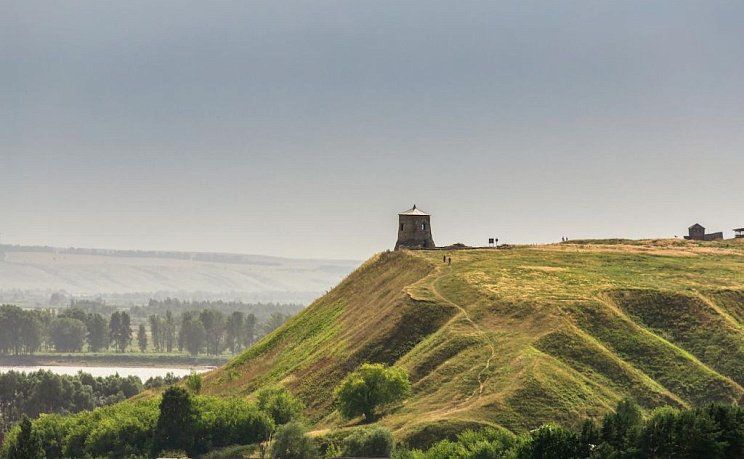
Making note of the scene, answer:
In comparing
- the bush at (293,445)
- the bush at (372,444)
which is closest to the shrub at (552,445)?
the bush at (372,444)

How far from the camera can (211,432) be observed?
401ft

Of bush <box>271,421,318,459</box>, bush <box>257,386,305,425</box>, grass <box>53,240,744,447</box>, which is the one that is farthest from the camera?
bush <box>257,386,305,425</box>

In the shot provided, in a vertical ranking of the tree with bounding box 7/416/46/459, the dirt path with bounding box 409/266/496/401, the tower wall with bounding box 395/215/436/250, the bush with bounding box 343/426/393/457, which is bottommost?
the tree with bounding box 7/416/46/459

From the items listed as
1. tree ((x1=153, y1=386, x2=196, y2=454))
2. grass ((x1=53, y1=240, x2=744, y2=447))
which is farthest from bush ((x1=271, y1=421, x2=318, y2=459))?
tree ((x1=153, y1=386, x2=196, y2=454))

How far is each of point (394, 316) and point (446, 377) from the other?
74.0ft

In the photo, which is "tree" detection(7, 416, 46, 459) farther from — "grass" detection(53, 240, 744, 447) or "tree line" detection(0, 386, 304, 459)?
"grass" detection(53, 240, 744, 447)

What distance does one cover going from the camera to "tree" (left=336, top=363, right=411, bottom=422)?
11900 cm

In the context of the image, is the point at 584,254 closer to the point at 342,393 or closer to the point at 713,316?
the point at 713,316

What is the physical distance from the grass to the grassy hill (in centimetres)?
22

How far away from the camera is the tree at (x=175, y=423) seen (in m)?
121

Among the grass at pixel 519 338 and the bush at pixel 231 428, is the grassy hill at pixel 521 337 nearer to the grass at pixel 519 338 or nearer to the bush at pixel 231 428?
the grass at pixel 519 338

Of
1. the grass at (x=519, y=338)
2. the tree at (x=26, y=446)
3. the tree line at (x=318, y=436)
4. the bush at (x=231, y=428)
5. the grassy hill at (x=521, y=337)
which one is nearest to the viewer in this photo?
the tree line at (x=318, y=436)

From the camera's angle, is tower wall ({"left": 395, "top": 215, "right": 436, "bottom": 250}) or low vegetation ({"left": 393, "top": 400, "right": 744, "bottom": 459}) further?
tower wall ({"left": 395, "top": 215, "right": 436, "bottom": 250})

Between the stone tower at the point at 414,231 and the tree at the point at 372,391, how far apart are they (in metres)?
59.6
